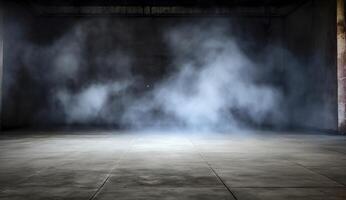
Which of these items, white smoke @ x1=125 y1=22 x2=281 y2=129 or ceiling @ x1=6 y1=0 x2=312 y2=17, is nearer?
ceiling @ x1=6 y1=0 x2=312 y2=17

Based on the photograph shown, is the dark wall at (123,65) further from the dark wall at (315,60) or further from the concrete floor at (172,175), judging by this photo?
the concrete floor at (172,175)

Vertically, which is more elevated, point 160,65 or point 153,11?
point 153,11

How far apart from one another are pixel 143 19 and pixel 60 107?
6205 mm

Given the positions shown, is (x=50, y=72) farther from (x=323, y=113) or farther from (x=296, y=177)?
(x=296, y=177)

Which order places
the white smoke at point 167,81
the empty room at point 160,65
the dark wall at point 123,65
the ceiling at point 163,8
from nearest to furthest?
the empty room at point 160,65, the ceiling at point 163,8, the dark wall at point 123,65, the white smoke at point 167,81

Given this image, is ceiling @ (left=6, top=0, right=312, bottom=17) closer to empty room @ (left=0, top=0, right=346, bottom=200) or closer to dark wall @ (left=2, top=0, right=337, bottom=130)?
empty room @ (left=0, top=0, right=346, bottom=200)

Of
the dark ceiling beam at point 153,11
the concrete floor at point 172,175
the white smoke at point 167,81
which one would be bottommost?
the concrete floor at point 172,175

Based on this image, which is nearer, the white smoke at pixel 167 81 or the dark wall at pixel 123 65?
the dark wall at pixel 123 65

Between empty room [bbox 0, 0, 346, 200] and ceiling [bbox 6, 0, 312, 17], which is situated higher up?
ceiling [bbox 6, 0, 312, 17]

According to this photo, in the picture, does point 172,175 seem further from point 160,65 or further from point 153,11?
point 153,11

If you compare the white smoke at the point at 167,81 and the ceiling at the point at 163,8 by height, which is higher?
the ceiling at the point at 163,8

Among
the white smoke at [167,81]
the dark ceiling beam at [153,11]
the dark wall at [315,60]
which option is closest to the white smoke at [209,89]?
the white smoke at [167,81]

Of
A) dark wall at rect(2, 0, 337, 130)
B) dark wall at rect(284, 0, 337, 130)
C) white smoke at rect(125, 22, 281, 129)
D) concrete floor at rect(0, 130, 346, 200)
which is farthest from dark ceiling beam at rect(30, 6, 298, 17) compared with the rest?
concrete floor at rect(0, 130, 346, 200)

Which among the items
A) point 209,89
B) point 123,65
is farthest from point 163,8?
point 209,89
